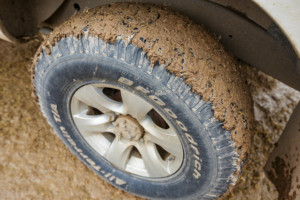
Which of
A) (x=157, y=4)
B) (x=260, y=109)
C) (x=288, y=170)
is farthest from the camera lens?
(x=260, y=109)

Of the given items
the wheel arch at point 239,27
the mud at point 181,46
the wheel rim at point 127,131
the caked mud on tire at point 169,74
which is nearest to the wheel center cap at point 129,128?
the wheel rim at point 127,131

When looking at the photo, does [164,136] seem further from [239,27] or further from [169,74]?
[239,27]

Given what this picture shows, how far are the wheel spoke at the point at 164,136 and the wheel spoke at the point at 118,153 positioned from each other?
0.23 meters

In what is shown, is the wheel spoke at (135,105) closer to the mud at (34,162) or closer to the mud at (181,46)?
the mud at (181,46)

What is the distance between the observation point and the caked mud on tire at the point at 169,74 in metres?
1.22

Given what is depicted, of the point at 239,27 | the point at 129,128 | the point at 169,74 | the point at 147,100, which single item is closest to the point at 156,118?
the point at 129,128

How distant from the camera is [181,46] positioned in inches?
48.6

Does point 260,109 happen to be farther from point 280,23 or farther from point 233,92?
point 280,23

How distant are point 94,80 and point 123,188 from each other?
0.80m

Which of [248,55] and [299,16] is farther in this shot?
[248,55]

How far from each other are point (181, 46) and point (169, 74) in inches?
5.4

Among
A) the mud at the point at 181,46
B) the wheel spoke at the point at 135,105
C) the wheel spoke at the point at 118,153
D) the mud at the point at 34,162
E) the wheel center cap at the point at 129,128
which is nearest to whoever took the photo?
the mud at the point at 181,46

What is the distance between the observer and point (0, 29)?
1.62 metres

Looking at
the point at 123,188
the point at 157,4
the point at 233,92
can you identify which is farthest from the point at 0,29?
the point at 233,92
